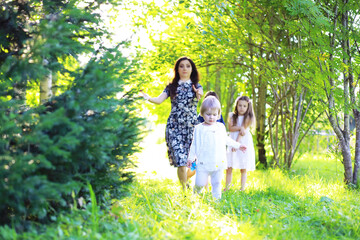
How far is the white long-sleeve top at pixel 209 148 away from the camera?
4.55m

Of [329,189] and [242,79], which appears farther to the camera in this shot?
[242,79]

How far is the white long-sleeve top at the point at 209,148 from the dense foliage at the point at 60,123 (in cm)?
157

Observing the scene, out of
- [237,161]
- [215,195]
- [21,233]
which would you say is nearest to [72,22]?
[21,233]

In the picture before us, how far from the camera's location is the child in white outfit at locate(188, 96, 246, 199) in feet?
14.9

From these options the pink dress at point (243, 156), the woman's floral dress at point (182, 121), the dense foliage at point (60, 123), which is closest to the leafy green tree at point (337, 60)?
the pink dress at point (243, 156)

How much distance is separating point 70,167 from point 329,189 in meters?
4.23

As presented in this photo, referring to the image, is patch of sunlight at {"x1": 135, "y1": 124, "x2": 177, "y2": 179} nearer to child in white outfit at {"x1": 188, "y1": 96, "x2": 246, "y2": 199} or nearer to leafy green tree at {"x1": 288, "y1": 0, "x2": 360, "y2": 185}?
child in white outfit at {"x1": 188, "y1": 96, "x2": 246, "y2": 199}

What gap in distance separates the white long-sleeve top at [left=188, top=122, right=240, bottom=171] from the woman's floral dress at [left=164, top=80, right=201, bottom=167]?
918mm

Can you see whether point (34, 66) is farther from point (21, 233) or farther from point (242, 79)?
point (242, 79)

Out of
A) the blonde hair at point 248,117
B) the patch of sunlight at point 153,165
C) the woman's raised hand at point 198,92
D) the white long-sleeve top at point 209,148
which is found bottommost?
the patch of sunlight at point 153,165

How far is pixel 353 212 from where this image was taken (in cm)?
394

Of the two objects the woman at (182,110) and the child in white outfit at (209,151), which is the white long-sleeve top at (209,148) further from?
A: the woman at (182,110)

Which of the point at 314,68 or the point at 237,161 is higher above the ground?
the point at 314,68

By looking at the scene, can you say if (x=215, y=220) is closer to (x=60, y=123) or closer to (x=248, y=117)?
(x=60, y=123)
